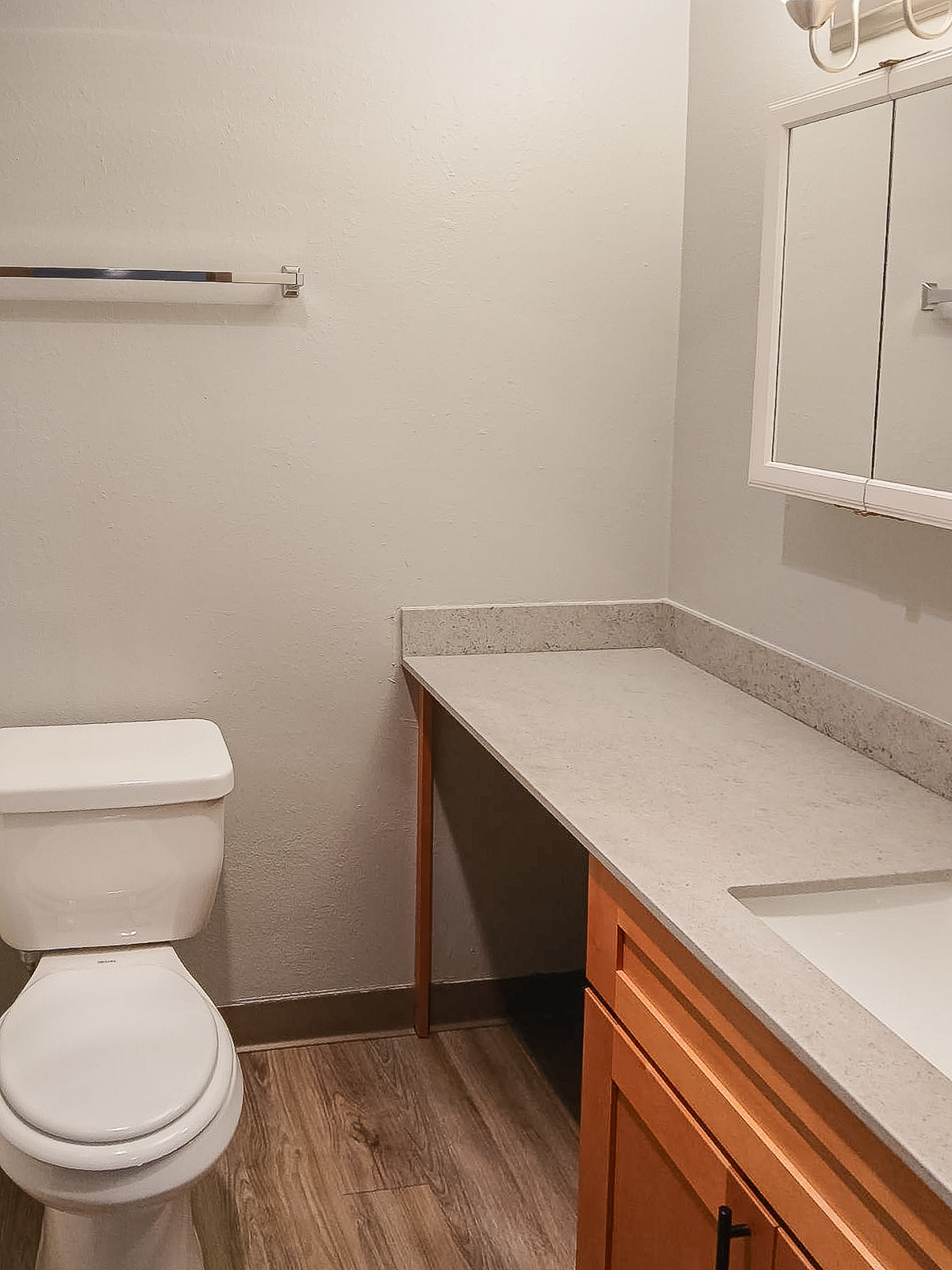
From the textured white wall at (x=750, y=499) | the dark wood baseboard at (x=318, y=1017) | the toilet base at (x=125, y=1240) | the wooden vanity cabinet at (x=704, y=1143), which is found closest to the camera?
the wooden vanity cabinet at (x=704, y=1143)

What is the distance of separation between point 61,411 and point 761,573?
128cm

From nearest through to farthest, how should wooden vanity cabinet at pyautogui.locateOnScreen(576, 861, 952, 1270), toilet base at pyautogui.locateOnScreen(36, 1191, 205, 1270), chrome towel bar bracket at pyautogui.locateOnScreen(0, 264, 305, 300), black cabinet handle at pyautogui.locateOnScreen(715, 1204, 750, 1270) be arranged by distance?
wooden vanity cabinet at pyautogui.locateOnScreen(576, 861, 952, 1270)
black cabinet handle at pyautogui.locateOnScreen(715, 1204, 750, 1270)
toilet base at pyautogui.locateOnScreen(36, 1191, 205, 1270)
chrome towel bar bracket at pyautogui.locateOnScreen(0, 264, 305, 300)

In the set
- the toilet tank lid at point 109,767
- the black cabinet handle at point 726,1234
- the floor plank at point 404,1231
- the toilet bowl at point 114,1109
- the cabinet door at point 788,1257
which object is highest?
the toilet tank lid at point 109,767

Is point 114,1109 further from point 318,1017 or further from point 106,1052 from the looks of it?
point 318,1017

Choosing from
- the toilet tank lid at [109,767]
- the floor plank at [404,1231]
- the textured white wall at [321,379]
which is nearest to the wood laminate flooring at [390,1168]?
the floor plank at [404,1231]

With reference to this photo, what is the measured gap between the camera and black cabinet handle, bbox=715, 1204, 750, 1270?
1.28 m

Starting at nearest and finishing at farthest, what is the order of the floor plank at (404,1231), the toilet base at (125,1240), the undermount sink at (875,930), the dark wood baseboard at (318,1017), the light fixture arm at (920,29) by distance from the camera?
the undermount sink at (875,930) → the light fixture arm at (920,29) → the toilet base at (125,1240) → the floor plank at (404,1231) → the dark wood baseboard at (318,1017)

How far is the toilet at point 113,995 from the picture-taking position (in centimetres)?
168

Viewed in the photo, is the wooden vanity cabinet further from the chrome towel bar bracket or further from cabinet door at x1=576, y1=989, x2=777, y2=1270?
the chrome towel bar bracket

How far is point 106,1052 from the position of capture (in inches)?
71.6

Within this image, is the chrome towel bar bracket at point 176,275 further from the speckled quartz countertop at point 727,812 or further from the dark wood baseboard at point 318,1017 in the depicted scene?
the dark wood baseboard at point 318,1017

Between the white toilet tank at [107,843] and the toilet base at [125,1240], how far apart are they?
480mm

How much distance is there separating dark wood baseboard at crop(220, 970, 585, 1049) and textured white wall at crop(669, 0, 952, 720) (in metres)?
0.91

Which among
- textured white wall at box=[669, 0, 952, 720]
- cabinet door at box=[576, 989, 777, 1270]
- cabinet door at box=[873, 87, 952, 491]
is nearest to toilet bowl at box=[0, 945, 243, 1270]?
cabinet door at box=[576, 989, 777, 1270]
